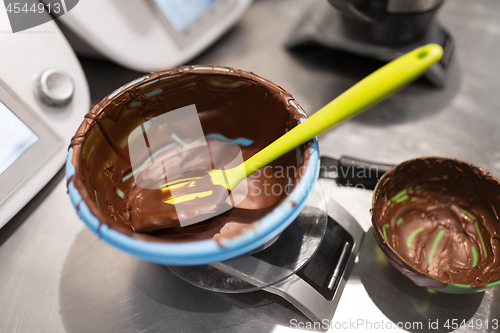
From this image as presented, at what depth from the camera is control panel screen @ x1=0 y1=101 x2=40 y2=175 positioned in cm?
49

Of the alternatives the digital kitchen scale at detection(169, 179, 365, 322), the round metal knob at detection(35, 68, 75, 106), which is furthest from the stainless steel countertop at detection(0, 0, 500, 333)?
the round metal knob at detection(35, 68, 75, 106)

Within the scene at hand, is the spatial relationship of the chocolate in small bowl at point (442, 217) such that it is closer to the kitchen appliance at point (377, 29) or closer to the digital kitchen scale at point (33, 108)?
the kitchen appliance at point (377, 29)

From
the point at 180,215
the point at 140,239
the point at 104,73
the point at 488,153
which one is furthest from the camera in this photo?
the point at 104,73

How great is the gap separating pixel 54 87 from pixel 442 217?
0.69m

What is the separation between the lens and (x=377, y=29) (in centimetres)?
66

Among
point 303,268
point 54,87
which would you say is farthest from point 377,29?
point 54,87

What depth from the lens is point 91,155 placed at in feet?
1.34

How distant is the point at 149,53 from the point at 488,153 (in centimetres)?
71

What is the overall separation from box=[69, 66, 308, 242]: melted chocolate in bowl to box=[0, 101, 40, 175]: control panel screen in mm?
179

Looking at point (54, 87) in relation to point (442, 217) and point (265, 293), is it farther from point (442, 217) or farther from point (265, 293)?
point (442, 217)

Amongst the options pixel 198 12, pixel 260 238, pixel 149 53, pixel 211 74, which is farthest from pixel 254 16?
pixel 260 238

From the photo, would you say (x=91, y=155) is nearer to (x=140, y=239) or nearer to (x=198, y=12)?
(x=140, y=239)

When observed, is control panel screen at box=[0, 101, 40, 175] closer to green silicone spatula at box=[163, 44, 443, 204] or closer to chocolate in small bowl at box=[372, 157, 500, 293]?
green silicone spatula at box=[163, 44, 443, 204]

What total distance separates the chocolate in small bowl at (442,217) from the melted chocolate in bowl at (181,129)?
0.17m
